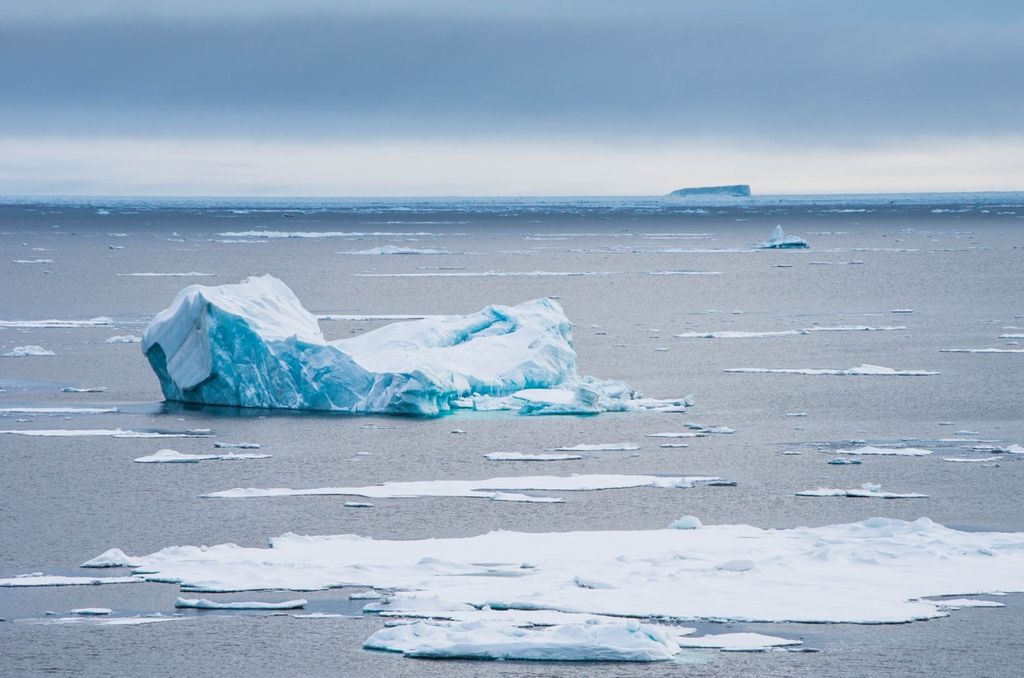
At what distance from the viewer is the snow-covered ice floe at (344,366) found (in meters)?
18.0

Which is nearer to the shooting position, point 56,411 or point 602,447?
point 602,447

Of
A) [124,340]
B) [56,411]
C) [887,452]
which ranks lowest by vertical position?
[124,340]

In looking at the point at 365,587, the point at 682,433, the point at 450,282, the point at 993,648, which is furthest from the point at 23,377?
the point at 450,282

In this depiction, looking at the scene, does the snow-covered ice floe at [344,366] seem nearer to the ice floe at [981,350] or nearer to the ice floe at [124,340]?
the ice floe at [124,340]

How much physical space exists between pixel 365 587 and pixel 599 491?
12.1 ft

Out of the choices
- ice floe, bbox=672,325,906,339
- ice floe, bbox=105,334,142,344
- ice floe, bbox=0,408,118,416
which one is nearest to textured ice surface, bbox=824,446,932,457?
ice floe, bbox=0,408,118,416

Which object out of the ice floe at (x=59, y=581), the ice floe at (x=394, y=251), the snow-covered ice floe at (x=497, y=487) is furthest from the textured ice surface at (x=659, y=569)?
the ice floe at (x=394, y=251)

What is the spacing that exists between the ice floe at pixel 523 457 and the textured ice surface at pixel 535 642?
5.84 meters

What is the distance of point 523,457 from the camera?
49.6 ft

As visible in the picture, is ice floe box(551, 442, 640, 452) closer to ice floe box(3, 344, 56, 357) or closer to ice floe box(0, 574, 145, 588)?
ice floe box(0, 574, 145, 588)

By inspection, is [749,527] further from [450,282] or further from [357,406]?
[450,282]

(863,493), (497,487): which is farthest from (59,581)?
(863,493)

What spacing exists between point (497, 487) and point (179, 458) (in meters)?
3.30

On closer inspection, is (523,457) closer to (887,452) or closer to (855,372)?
(887,452)
